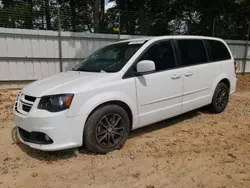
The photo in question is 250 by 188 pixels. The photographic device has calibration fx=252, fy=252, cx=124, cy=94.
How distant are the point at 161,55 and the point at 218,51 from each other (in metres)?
1.87

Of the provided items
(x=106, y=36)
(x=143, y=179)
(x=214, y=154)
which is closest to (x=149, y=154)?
(x=143, y=179)

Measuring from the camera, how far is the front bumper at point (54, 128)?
321 centimetres

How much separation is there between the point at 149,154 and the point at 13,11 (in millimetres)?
7521

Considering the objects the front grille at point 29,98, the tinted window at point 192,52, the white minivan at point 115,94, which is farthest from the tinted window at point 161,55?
the front grille at point 29,98

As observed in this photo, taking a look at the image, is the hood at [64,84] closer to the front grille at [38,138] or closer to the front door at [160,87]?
the front grille at [38,138]

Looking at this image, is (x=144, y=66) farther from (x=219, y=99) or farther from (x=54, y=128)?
(x=219, y=99)

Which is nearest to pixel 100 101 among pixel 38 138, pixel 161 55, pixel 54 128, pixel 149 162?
pixel 54 128

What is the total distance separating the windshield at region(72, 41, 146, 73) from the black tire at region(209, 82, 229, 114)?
226 centimetres

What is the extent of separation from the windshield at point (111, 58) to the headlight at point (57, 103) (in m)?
0.88

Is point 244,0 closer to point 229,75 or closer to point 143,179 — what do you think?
point 229,75

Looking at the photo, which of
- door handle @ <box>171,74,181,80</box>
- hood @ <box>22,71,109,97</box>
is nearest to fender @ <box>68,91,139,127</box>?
hood @ <box>22,71,109,97</box>

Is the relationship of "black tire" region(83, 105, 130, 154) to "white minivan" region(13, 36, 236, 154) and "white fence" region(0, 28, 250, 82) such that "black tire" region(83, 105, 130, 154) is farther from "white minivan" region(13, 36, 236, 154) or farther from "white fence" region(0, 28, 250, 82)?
"white fence" region(0, 28, 250, 82)

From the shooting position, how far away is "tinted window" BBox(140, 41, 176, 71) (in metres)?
4.16

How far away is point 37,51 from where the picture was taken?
27.9 feet
